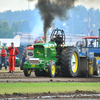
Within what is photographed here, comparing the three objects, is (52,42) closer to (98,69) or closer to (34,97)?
(98,69)

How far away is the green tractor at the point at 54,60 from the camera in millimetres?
16922

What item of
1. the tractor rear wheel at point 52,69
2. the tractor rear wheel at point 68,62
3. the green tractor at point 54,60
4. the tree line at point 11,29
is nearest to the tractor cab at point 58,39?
the green tractor at point 54,60

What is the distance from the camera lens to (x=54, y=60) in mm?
17688

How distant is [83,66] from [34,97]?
27.4 ft

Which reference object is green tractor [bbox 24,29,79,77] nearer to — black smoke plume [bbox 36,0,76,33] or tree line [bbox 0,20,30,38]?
black smoke plume [bbox 36,0,76,33]

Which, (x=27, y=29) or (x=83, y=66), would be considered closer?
(x=83, y=66)

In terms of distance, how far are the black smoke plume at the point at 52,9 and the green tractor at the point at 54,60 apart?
3.18m

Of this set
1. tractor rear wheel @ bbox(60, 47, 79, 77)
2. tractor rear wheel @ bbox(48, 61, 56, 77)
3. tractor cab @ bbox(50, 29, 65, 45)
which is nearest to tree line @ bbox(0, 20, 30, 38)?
tractor cab @ bbox(50, 29, 65, 45)

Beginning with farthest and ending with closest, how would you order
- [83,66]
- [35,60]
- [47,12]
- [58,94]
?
[47,12] < [83,66] < [35,60] < [58,94]

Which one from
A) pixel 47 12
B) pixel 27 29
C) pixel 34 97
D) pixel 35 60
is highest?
pixel 27 29

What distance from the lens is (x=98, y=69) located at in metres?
18.3

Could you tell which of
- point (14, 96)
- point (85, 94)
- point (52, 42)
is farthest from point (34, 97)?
point (52, 42)

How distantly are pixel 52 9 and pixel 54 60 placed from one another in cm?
521

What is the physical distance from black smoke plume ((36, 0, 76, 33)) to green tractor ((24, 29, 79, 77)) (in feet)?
10.4
